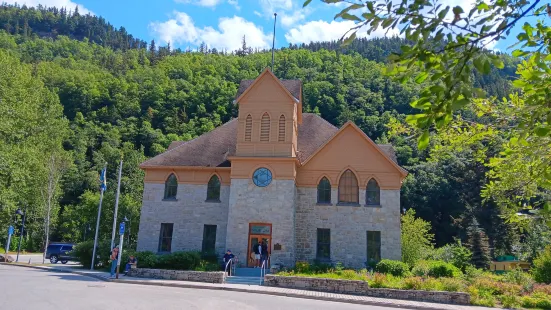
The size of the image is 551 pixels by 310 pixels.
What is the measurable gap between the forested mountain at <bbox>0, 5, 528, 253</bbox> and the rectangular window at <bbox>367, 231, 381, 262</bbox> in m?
8.28

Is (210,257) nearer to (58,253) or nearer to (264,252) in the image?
(264,252)

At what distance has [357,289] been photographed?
780 inches

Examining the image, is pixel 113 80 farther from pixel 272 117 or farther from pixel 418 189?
pixel 272 117

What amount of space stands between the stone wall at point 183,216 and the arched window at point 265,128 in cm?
455

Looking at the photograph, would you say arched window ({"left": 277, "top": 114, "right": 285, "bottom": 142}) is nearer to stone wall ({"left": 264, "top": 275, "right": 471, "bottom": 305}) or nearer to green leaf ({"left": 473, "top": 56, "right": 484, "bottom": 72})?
stone wall ({"left": 264, "top": 275, "right": 471, "bottom": 305})

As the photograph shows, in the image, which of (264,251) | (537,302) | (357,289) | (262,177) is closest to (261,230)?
(264,251)

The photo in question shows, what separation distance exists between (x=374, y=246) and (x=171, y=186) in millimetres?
14483

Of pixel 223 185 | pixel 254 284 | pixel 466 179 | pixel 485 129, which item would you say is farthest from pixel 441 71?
pixel 466 179

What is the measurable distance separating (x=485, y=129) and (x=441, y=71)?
204 inches

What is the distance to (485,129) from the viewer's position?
870 cm

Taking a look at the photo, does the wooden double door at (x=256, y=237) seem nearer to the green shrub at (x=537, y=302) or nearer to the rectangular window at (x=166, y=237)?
the rectangular window at (x=166, y=237)

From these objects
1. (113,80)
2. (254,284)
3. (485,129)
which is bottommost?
(254,284)

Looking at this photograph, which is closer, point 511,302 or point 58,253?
point 511,302

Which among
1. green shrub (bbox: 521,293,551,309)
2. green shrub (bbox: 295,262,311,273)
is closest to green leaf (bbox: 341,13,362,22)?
green shrub (bbox: 521,293,551,309)
